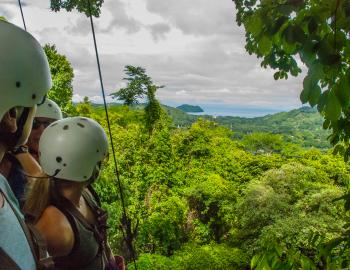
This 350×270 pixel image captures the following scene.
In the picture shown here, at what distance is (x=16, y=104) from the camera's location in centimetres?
81

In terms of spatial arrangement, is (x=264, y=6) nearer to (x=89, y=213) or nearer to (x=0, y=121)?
(x=0, y=121)

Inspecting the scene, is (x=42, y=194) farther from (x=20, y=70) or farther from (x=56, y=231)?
(x=20, y=70)

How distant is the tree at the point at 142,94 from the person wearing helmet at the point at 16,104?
55.7 ft

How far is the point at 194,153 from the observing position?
61.4ft

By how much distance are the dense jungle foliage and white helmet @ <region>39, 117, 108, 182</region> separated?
9223 millimetres

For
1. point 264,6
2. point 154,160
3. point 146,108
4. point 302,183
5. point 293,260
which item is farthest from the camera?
point 146,108

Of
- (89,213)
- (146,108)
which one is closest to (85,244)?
(89,213)

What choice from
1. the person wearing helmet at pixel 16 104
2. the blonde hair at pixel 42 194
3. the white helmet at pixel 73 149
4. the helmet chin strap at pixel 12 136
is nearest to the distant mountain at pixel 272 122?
the white helmet at pixel 73 149

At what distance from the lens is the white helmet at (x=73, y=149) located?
144 centimetres

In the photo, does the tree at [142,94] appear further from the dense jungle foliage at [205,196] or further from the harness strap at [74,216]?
the harness strap at [74,216]

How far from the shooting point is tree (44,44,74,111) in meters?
13.6

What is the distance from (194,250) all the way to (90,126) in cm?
1185

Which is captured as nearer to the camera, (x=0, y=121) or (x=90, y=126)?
(x=0, y=121)

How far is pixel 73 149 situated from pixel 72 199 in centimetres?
24
